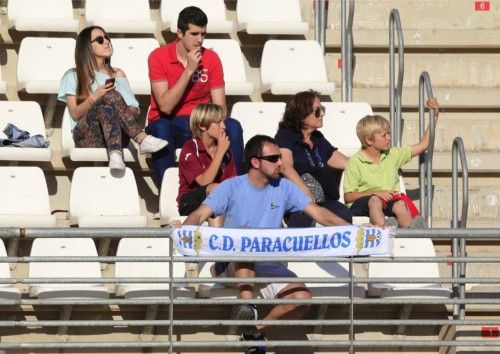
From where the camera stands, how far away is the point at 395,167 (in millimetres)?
9750

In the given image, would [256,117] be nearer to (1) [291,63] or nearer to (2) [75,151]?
(1) [291,63]

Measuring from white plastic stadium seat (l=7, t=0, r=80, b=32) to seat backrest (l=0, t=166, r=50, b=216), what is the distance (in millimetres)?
1333

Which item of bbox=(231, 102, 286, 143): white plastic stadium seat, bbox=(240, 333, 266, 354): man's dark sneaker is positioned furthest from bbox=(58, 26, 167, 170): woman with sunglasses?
bbox=(240, 333, 266, 354): man's dark sneaker

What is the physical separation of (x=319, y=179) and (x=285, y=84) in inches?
44.7

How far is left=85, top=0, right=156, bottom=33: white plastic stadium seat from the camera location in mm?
10844

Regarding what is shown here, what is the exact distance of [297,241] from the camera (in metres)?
8.38

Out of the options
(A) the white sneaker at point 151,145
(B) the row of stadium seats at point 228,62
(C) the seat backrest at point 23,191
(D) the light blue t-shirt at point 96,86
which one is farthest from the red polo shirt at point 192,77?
(C) the seat backrest at point 23,191

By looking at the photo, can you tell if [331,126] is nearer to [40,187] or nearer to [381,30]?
[381,30]

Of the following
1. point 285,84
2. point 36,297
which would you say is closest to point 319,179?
point 285,84

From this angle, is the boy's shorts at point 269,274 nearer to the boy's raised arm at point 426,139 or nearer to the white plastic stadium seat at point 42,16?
the boy's raised arm at point 426,139

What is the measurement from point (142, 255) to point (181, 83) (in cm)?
122

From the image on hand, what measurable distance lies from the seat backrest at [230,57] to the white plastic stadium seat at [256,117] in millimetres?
471

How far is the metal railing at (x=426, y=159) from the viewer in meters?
9.76

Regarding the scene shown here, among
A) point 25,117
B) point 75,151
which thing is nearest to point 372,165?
point 75,151
